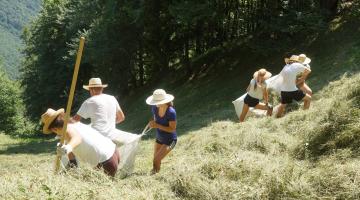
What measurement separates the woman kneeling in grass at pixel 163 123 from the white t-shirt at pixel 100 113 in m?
0.65

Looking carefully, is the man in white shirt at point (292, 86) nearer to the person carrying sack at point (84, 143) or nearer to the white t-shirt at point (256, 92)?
the white t-shirt at point (256, 92)

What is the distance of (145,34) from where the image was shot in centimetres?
2652

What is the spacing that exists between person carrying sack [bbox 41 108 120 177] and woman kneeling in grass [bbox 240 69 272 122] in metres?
5.59

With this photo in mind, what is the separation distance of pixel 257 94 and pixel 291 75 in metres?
1.00

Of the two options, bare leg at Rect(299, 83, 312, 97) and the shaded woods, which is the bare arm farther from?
the shaded woods

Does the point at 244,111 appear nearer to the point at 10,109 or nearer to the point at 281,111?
the point at 281,111

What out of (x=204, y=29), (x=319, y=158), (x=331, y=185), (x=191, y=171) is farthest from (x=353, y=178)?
(x=204, y=29)

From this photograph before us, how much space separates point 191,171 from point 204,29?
19.0 meters

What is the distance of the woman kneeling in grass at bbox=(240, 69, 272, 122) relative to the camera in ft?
36.9

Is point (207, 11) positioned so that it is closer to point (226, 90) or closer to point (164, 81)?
point (226, 90)

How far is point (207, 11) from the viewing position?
19609 mm

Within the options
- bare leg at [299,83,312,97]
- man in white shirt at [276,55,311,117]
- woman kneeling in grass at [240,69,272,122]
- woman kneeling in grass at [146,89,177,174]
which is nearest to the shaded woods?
bare leg at [299,83,312,97]

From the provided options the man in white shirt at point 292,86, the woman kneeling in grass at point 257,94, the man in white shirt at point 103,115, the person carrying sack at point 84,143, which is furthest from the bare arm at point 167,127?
the man in white shirt at point 292,86

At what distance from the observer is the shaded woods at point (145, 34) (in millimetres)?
19828
